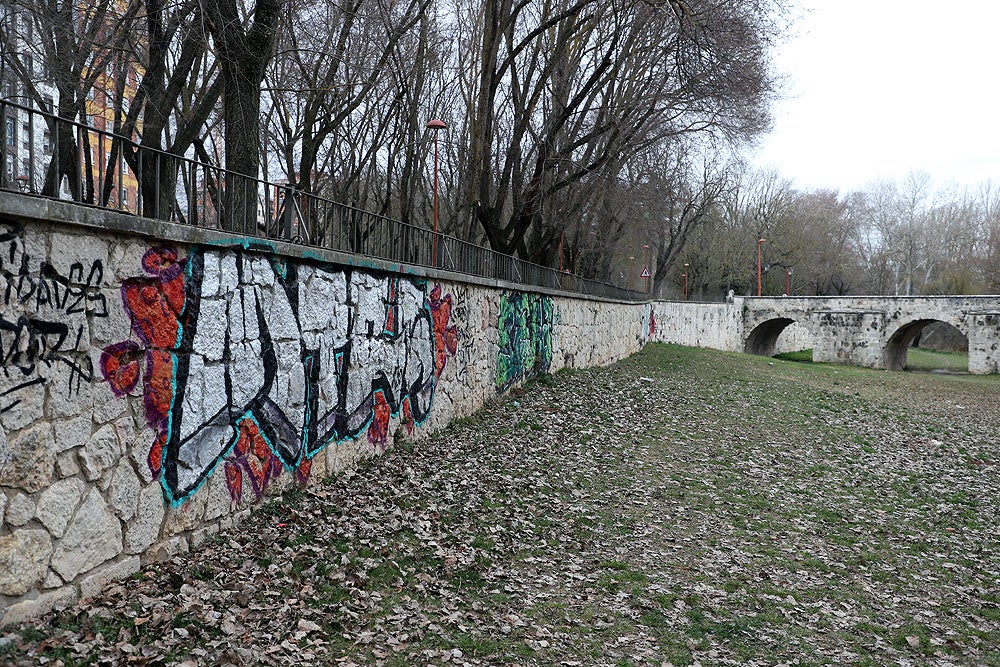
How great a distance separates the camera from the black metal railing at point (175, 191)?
175 inches

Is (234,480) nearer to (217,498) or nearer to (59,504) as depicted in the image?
(217,498)

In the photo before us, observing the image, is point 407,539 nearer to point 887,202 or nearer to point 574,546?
point 574,546

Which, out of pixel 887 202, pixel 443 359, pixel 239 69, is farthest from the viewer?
pixel 887 202

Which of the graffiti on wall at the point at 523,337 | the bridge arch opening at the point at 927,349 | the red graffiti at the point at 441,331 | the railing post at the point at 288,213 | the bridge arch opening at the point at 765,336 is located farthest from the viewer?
the bridge arch opening at the point at 765,336

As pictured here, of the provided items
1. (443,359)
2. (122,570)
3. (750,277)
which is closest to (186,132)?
(443,359)

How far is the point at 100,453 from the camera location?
4.47 meters

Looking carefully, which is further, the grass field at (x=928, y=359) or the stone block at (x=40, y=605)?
the grass field at (x=928, y=359)

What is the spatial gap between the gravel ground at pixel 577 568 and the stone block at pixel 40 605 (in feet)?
0.23

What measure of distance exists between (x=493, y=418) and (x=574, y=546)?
16.8 ft

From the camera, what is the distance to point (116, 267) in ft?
15.0

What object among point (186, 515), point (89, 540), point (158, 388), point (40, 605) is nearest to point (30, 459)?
point (89, 540)

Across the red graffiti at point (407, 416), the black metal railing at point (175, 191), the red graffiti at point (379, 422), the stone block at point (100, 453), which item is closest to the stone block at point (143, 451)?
the stone block at point (100, 453)

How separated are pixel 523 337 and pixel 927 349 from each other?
180 ft

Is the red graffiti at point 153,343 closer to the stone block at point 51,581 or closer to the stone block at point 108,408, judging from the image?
the stone block at point 108,408
